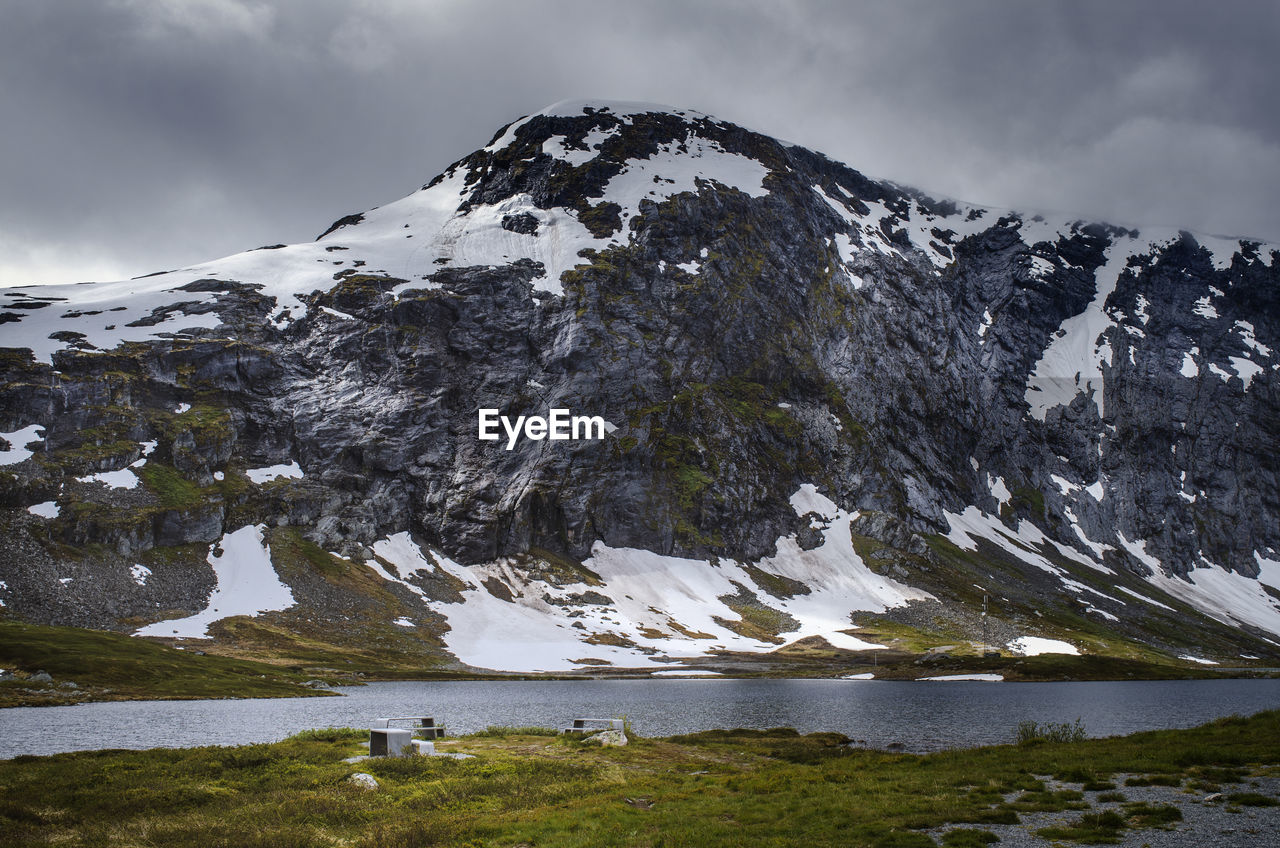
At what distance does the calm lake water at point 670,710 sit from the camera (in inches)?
1982

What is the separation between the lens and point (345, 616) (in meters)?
135

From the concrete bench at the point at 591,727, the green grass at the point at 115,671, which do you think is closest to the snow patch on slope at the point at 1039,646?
the concrete bench at the point at 591,727

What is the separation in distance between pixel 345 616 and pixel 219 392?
6526cm

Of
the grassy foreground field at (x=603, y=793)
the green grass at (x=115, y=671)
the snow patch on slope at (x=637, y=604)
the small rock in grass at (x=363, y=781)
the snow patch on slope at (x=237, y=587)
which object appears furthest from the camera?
the snow patch on slope at (x=637, y=604)

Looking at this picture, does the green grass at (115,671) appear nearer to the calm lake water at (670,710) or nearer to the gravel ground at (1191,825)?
the calm lake water at (670,710)

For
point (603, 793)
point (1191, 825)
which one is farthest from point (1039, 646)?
point (1191, 825)

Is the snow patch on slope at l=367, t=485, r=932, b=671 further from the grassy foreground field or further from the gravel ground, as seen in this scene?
the gravel ground

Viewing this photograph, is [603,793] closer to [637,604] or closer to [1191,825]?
[1191,825]

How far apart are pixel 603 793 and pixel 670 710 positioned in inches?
1703

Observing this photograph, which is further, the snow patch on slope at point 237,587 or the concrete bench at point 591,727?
the snow patch on slope at point 237,587

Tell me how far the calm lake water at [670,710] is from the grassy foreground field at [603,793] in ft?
40.9

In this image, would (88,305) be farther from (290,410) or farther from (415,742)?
(415,742)

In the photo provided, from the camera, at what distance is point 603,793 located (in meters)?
28.1

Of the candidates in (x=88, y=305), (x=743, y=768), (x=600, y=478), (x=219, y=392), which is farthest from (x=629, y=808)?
(x=88, y=305)
